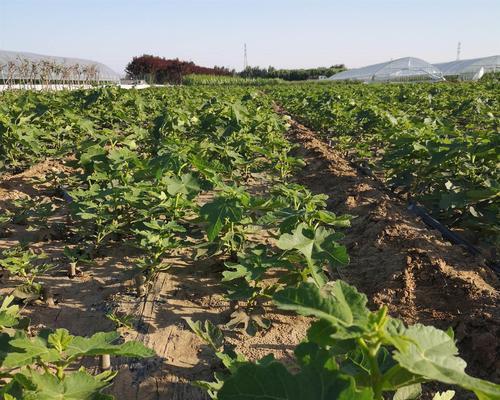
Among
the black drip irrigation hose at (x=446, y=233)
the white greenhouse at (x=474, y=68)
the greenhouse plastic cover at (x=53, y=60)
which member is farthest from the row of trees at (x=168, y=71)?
the black drip irrigation hose at (x=446, y=233)

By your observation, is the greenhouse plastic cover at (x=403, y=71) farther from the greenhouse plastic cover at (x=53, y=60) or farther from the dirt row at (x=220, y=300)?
the dirt row at (x=220, y=300)

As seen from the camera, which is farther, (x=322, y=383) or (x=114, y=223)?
(x=114, y=223)

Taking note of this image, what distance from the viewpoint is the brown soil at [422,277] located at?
2.62 m

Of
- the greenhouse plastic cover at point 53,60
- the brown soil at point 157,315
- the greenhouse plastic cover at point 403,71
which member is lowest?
the brown soil at point 157,315

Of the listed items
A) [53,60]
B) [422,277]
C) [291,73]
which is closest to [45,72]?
[53,60]

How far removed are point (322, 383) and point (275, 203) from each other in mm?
1807

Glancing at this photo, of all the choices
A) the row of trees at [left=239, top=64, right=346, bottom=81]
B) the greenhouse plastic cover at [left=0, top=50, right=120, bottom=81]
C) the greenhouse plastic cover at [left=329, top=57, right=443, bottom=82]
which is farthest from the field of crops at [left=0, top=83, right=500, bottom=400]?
the row of trees at [left=239, top=64, right=346, bottom=81]

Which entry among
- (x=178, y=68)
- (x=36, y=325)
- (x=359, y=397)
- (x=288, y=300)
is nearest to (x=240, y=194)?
(x=36, y=325)

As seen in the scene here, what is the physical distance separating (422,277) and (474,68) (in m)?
42.7

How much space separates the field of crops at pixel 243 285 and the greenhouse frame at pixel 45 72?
2015 cm

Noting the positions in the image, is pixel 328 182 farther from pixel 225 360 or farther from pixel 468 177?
pixel 225 360

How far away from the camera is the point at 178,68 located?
5581 centimetres

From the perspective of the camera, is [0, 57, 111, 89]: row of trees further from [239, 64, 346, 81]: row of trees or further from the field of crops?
[239, 64, 346, 81]: row of trees

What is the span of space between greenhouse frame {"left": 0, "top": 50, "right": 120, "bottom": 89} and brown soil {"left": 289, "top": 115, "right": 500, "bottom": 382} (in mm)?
20590
